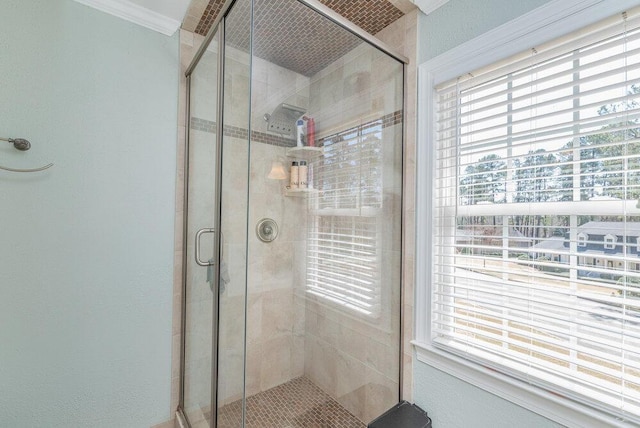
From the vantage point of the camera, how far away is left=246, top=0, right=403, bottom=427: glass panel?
54.5 inches

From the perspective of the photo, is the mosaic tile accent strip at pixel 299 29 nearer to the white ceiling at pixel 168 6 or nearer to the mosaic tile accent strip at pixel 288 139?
the white ceiling at pixel 168 6

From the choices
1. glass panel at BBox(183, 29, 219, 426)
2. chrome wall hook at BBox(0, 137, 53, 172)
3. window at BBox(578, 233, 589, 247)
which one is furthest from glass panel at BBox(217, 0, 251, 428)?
window at BBox(578, 233, 589, 247)

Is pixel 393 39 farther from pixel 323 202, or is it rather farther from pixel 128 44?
pixel 128 44

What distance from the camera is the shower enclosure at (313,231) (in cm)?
127

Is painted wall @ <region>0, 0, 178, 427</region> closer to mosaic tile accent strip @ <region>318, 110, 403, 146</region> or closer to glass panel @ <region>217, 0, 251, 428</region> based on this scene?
glass panel @ <region>217, 0, 251, 428</region>

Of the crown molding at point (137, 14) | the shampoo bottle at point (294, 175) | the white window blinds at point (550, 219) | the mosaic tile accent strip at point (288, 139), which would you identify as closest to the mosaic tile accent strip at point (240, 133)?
the mosaic tile accent strip at point (288, 139)

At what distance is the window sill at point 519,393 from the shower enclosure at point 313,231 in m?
0.25

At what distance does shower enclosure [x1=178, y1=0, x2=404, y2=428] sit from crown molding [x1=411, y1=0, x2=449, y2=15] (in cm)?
23

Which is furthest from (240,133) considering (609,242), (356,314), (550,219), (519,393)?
(519,393)

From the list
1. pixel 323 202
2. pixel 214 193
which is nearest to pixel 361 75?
pixel 323 202

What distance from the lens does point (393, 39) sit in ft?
4.92

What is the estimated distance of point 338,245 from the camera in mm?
1462

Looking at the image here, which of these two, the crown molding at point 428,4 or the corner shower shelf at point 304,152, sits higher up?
the crown molding at point 428,4

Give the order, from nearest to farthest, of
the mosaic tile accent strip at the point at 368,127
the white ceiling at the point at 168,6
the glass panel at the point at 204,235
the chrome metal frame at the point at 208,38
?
the chrome metal frame at the point at 208,38, the glass panel at the point at 204,235, the white ceiling at the point at 168,6, the mosaic tile accent strip at the point at 368,127
